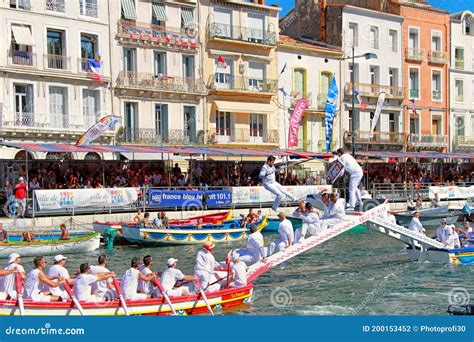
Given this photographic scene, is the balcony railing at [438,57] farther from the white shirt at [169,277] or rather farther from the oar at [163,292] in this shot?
the oar at [163,292]

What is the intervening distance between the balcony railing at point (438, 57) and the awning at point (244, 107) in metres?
18.8

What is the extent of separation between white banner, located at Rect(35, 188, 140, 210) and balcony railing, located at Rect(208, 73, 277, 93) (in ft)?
53.8

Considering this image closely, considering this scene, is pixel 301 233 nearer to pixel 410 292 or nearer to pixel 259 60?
pixel 410 292

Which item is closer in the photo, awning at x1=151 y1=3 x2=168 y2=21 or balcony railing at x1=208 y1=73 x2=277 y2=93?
awning at x1=151 y1=3 x2=168 y2=21

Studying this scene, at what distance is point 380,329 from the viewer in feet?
35.5

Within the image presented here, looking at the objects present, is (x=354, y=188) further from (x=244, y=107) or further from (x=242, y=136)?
(x=244, y=107)

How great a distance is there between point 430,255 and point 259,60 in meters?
29.0

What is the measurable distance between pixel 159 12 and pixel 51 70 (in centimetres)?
918

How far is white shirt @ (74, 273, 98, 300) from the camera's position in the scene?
52.8ft

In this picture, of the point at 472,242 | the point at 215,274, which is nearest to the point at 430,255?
the point at 472,242

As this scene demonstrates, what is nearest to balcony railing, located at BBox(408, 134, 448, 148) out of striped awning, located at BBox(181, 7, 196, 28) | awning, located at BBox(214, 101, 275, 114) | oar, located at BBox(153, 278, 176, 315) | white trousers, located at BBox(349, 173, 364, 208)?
awning, located at BBox(214, 101, 275, 114)

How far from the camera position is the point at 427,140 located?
62719 millimetres

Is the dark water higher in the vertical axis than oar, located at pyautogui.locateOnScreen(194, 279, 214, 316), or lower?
lower

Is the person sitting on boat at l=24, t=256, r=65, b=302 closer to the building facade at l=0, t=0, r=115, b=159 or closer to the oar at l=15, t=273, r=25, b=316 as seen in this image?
the oar at l=15, t=273, r=25, b=316
